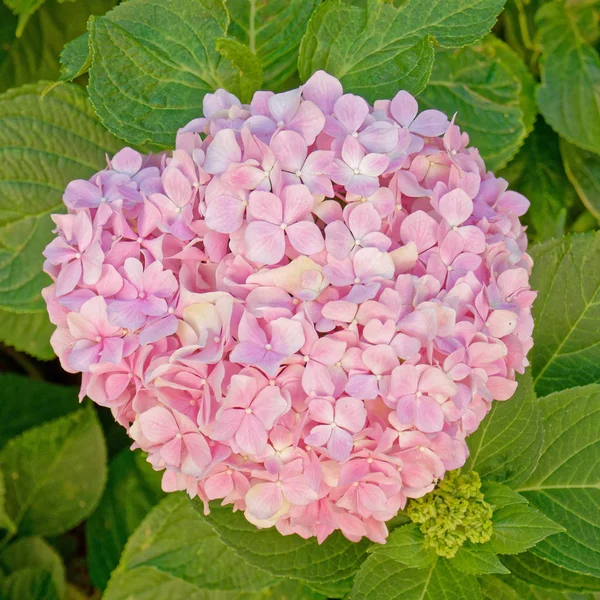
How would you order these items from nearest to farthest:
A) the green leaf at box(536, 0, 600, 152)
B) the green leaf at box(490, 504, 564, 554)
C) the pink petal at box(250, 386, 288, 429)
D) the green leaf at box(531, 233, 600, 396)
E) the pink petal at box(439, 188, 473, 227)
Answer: the pink petal at box(250, 386, 288, 429) < the pink petal at box(439, 188, 473, 227) < the green leaf at box(490, 504, 564, 554) < the green leaf at box(531, 233, 600, 396) < the green leaf at box(536, 0, 600, 152)

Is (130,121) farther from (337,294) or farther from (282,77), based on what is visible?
(337,294)

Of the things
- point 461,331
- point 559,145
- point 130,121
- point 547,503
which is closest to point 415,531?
point 547,503

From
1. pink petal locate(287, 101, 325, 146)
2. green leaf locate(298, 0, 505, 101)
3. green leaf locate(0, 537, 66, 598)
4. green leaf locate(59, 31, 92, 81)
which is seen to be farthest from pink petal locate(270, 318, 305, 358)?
green leaf locate(0, 537, 66, 598)

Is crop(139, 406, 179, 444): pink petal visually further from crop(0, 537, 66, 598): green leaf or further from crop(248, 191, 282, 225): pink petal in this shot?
crop(0, 537, 66, 598): green leaf

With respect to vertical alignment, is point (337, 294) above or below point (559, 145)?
above

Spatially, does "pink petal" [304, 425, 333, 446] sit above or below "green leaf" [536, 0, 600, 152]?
above
